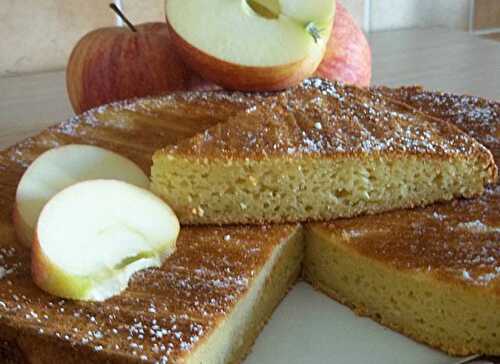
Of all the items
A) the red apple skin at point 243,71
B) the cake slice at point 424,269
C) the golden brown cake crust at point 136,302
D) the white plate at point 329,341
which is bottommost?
the white plate at point 329,341

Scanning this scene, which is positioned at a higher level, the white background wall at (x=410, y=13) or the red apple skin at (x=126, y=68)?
the red apple skin at (x=126, y=68)

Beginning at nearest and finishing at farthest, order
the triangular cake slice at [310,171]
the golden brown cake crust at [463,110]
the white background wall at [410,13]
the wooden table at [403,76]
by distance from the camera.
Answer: the triangular cake slice at [310,171], the golden brown cake crust at [463,110], the wooden table at [403,76], the white background wall at [410,13]

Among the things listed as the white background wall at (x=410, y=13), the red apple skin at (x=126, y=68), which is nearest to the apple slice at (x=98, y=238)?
the red apple skin at (x=126, y=68)

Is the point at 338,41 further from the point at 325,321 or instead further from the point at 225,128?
the point at 325,321

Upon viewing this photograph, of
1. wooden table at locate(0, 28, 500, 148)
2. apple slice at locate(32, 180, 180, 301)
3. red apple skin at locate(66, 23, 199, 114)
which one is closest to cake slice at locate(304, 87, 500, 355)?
apple slice at locate(32, 180, 180, 301)

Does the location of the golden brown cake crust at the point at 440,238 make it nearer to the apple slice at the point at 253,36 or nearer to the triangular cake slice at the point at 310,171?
the triangular cake slice at the point at 310,171

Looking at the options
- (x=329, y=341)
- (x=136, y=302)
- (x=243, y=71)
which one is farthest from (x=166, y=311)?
(x=243, y=71)

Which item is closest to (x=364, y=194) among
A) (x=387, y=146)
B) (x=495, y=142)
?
(x=387, y=146)
